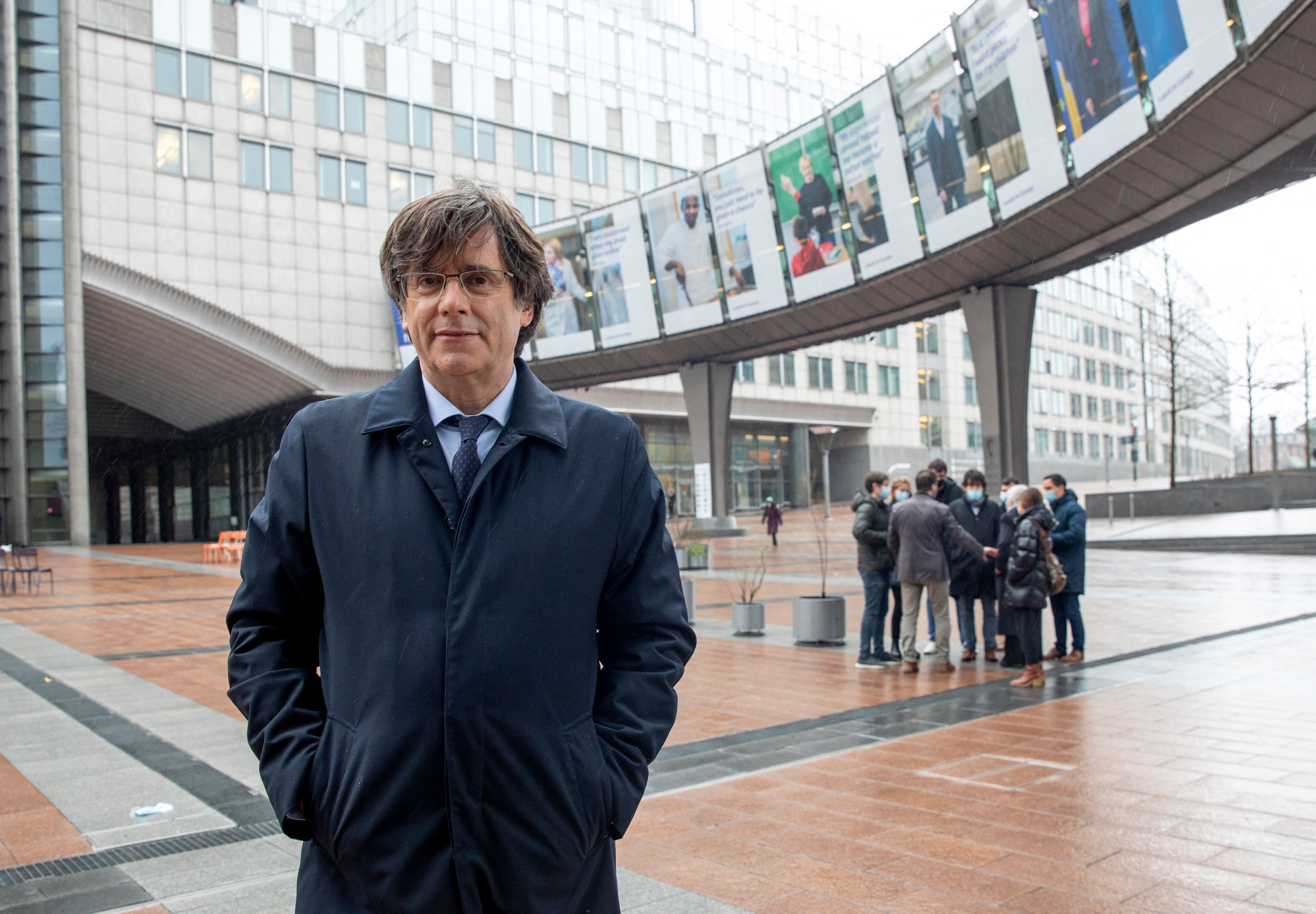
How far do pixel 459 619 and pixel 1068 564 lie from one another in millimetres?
9305

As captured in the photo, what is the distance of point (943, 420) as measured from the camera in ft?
236

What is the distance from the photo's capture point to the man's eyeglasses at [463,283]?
1941mm

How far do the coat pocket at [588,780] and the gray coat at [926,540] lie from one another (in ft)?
25.6

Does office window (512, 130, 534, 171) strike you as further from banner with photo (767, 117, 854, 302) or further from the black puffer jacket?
the black puffer jacket

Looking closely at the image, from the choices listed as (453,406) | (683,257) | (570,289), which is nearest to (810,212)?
(683,257)

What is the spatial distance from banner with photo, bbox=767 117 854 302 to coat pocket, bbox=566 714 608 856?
1017 inches

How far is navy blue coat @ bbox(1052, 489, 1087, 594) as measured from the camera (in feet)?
32.4

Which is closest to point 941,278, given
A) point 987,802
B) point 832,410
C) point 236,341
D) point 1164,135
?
point 1164,135

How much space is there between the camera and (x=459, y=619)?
175cm

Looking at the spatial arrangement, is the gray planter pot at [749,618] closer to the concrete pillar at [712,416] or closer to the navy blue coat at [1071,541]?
the navy blue coat at [1071,541]

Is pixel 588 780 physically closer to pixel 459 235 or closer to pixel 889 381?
pixel 459 235

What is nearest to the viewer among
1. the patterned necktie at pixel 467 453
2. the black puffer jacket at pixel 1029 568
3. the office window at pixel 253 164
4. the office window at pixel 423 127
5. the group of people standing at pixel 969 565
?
the patterned necktie at pixel 467 453

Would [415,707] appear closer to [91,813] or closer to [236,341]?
[91,813]

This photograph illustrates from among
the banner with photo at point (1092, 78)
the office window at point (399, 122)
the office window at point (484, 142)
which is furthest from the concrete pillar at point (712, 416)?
the office window at point (399, 122)
